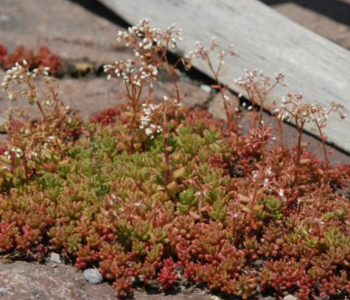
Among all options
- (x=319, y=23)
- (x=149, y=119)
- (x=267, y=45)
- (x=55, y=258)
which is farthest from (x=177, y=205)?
(x=319, y=23)

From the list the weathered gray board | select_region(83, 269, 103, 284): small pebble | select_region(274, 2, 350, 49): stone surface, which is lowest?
select_region(83, 269, 103, 284): small pebble

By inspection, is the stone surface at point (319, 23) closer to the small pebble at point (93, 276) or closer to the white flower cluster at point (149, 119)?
the white flower cluster at point (149, 119)

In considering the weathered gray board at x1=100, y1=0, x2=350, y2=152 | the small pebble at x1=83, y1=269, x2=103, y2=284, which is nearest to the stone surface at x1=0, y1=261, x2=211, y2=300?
the small pebble at x1=83, y1=269, x2=103, y2=284

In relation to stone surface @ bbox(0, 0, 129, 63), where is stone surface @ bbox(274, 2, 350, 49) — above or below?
above

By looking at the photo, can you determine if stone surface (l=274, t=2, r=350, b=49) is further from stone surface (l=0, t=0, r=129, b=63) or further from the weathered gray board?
stone surface (l=0, t=0, r=129, b=63)

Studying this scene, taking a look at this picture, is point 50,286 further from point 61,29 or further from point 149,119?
point 61,29

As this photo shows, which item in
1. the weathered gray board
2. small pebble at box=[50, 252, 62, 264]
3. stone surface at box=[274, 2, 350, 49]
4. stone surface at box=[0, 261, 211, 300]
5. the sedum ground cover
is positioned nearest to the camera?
stone surface at box=[0, 261, 211, 300]
